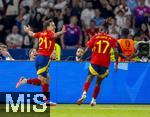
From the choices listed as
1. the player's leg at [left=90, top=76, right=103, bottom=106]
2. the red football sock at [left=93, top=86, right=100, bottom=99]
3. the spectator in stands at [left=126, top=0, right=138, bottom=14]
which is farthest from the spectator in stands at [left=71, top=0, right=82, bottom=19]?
the red football sock at [left=93, top=86, right=100, bottom=99]

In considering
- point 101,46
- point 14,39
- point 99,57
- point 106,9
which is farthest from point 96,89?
point 106,9

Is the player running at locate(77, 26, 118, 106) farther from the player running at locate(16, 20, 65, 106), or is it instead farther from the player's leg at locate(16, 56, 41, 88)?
the player's leg at locate(16, 56, 41, 88)

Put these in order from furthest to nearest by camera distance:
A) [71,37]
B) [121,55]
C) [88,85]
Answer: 1. [71,37]
2. [121,55]
3. [88,85]

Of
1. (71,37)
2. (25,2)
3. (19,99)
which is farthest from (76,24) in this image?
(19,99)

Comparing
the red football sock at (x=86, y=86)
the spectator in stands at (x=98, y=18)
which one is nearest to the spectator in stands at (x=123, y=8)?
the spectator in stands at (x=98, y=18)

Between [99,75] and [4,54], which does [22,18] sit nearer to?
[4,54]

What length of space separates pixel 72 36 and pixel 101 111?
19.9 ft

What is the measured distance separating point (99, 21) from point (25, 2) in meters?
2.62

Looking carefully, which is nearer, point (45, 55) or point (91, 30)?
point (45, 55)

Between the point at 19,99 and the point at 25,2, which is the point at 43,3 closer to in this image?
the point at 25,2

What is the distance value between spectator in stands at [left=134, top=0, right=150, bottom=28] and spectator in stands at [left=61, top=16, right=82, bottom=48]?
205 cm

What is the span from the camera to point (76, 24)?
76.6 ft

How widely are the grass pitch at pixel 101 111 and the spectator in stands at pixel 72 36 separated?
4080mm

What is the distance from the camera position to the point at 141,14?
23781 millimetres
